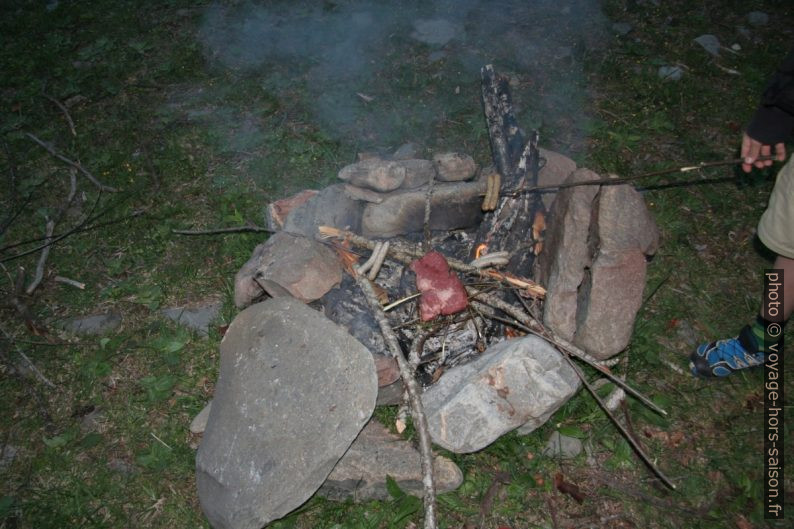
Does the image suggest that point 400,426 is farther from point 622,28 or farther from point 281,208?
point 622,28

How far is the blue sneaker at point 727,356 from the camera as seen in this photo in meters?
3.06

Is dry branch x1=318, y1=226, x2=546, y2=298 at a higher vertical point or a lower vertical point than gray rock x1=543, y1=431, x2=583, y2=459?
higher

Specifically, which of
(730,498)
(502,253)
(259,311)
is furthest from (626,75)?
(259,311)

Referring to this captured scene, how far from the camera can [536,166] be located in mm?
3525

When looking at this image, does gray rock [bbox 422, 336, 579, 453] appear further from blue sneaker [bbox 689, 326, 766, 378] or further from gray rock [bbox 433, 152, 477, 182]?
gray rock [bbox 433, 152, 477, 182]

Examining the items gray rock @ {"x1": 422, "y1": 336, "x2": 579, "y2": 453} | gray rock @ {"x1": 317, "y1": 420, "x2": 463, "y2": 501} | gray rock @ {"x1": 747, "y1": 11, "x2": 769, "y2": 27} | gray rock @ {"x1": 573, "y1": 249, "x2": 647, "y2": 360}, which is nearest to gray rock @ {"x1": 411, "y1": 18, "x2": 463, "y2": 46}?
gray rock @ {"x1": 747, "y1": 11, "x2": 769, "y2": 27}

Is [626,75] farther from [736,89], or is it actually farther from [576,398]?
[576,398]

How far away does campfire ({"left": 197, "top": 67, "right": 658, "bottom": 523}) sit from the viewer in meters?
2.83

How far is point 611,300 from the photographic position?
9.44 ft

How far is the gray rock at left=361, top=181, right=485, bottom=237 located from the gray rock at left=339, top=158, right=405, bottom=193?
10cm

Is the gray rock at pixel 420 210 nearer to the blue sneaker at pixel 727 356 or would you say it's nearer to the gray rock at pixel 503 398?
the gray rock at pixel 503 398

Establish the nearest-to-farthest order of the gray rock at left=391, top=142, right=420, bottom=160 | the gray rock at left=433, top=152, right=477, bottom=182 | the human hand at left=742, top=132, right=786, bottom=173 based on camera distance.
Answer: the human hand at left=742, top=132, right=786, bottom=173 → the gray rock at left=433, top=152, right=477, bottom=182 → the gray rock at left=391, top=142, right=420, bottom=160

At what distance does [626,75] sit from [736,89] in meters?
1.08

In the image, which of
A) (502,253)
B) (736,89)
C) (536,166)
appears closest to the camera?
(502,253)
